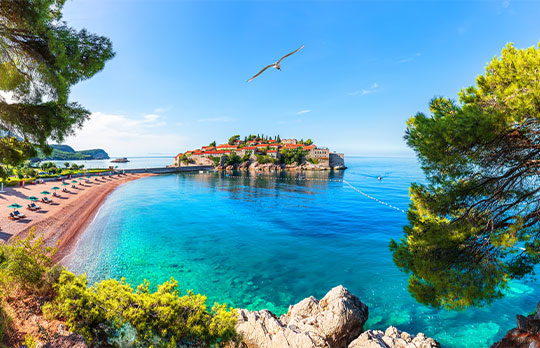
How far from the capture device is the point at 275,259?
50.8 ft

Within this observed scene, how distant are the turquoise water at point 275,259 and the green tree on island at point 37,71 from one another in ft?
31.5

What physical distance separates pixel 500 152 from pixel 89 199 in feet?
138

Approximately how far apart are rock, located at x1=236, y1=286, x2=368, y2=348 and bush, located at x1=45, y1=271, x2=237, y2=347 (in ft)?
4.65

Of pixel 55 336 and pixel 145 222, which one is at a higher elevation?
pixel 55 336

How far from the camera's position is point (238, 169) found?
97.1 meters

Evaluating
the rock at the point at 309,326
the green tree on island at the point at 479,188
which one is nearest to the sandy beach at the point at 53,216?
the rock at the point at 309,326

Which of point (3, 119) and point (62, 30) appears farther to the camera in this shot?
point (62, 30)

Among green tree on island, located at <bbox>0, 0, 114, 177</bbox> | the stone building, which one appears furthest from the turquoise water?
the stone building

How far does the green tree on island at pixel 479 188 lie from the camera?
4.88m

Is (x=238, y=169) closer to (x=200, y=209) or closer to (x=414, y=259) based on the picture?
(x=200, y=209)

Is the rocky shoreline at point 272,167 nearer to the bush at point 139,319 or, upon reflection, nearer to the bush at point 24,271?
the bush at point 24,271

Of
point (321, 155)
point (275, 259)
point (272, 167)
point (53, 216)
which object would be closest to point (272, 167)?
point (272, 167)

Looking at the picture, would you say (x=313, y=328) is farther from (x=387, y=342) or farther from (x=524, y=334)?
(x=524, y=334)

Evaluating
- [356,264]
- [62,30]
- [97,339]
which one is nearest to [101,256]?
[97,339]
